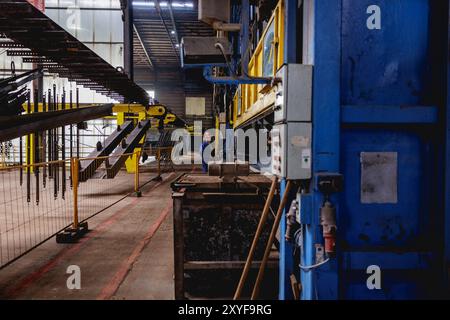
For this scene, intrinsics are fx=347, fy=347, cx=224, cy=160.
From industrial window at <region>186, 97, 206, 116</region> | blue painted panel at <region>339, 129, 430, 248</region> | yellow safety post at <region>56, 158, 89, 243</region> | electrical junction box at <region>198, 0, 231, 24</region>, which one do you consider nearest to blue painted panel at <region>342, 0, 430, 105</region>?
blue painted panel at <region>339, 129, 430, 248</region>

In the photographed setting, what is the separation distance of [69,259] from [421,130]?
4.99 meters

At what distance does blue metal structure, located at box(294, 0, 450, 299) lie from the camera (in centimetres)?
245

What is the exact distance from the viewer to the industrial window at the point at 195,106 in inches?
1134

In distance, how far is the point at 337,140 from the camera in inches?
96.6

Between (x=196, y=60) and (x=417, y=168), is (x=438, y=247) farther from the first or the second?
(x=196, y=60)

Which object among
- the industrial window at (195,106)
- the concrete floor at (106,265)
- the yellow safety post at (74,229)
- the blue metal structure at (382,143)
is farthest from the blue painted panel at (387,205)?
the industrial window at (195,106)

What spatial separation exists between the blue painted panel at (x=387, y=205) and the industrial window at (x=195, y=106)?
26637mm

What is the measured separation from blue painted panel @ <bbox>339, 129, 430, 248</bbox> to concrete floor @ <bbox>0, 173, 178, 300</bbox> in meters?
2.43

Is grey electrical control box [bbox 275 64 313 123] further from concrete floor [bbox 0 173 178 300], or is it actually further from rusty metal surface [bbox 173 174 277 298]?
concrete floor [bbox 0 173 178 300]

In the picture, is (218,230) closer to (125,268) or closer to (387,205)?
(387,205)

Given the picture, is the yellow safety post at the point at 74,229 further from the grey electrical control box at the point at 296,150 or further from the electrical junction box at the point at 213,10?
the grey electrical control box at the point at 296,150

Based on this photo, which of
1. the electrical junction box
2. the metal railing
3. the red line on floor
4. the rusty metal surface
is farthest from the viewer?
the metal railing
